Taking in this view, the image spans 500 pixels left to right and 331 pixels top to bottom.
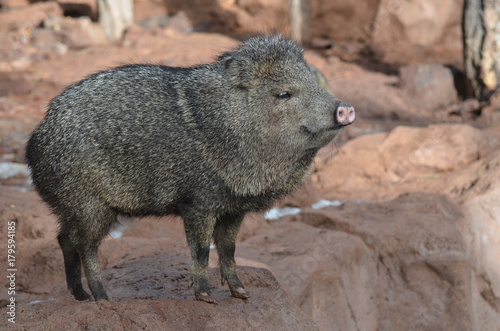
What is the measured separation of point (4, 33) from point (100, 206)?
42.6 ft

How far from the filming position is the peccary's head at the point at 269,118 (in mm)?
3037

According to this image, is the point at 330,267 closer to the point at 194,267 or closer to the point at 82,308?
the point at 194,267

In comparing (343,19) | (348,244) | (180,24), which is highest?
(348,244)

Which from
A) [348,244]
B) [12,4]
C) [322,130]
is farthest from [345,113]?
[12,4]

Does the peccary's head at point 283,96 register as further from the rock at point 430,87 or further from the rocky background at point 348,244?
the rock at point 430,87

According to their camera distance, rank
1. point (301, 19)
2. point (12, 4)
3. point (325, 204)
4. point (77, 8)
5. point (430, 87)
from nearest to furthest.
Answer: point (325, 204), point (430, 87), point (301, 19), point (77, 8), point (12, 4)

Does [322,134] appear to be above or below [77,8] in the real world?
above

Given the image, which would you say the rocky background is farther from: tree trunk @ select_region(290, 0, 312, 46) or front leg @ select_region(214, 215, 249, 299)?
tree trunk @ select_region(290, 0, 312, 46)

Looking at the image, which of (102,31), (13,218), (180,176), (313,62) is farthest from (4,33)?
(180,176)

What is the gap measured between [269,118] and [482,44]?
7511mm

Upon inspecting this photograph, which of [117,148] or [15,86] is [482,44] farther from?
[15,86]

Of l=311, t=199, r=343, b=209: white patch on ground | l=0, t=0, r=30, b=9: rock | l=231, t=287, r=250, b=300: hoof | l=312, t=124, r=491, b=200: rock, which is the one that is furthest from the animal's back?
l=0, t=0, r=30, b=9: rock

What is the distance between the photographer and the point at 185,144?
3205mm

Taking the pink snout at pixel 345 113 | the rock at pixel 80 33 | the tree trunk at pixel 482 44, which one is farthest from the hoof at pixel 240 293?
the rock at pixel 80 33
